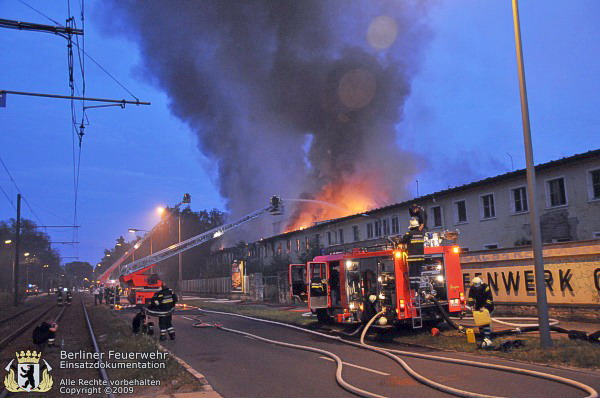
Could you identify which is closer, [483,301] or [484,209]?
[483,301]

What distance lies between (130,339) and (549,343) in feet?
33.4

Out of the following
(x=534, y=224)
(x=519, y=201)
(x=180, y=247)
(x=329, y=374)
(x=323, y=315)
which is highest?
(x=519, y=201)

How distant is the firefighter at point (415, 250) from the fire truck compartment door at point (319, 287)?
3.97 meters

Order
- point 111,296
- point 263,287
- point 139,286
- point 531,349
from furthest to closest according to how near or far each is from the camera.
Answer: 1. point 263,287
2. point 111,296
3. point 139,286
4. point 531,349

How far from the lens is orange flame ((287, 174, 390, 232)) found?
50.7 metres

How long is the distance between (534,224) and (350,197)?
41023 mm

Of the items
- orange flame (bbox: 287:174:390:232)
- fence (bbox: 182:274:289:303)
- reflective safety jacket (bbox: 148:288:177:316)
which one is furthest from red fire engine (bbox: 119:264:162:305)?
orange flame (bbox: 287:174:390:232)

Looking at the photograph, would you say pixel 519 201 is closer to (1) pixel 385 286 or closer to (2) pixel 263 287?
(1) pixel 385 286

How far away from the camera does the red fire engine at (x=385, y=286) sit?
12340mm

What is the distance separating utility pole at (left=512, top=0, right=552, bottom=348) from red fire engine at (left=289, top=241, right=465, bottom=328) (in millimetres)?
2847

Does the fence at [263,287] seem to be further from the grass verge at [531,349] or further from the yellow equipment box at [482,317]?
the yellow equipment box at [482,317]

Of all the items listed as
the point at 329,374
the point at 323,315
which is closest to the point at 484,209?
the point at 323,315

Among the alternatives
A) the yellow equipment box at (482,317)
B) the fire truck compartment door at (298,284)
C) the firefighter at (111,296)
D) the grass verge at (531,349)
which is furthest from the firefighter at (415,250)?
the firefighter at (111,296)

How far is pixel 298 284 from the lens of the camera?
54.9 feet
